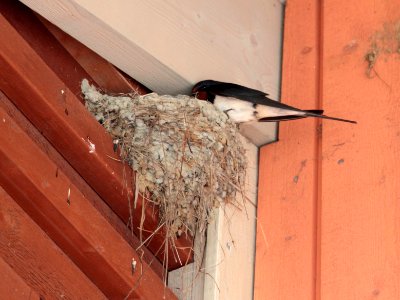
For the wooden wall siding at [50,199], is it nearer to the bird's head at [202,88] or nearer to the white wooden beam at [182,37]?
the white wooden beam at [182,37]

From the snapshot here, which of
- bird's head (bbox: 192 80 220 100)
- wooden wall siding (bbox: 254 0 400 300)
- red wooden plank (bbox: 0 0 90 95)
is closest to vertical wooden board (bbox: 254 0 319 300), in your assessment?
wooden wall siding (bbox: 254 0 400 300)

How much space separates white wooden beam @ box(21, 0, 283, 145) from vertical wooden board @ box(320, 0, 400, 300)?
0.26 meters

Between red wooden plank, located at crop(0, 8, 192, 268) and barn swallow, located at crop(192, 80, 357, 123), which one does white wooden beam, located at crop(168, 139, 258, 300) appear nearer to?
red wooden plank, located at crop(0, 8, 192, 268)

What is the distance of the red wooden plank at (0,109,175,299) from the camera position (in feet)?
8.36

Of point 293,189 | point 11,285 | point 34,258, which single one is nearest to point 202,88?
point 293,189

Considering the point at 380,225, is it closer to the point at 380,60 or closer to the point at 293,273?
the point at 293,273

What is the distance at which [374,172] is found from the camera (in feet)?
10.5

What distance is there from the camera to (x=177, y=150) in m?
3.50

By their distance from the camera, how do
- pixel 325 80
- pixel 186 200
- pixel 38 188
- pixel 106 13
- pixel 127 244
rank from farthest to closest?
pixel 325 80 → pixel 186 200 → pixel 106 13 → pixel 127 244 → pixel 38 188

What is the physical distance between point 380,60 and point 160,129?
2.78 ft

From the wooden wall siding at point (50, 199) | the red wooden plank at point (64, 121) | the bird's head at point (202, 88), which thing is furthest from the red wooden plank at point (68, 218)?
the bird's head at point (202, 88)

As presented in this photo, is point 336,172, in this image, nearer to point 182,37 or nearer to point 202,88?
point 202,88

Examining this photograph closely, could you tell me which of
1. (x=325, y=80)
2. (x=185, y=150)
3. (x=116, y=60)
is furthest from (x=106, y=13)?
(x=325, y=80)

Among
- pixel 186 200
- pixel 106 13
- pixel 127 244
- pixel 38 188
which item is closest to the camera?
pixel 38 188
